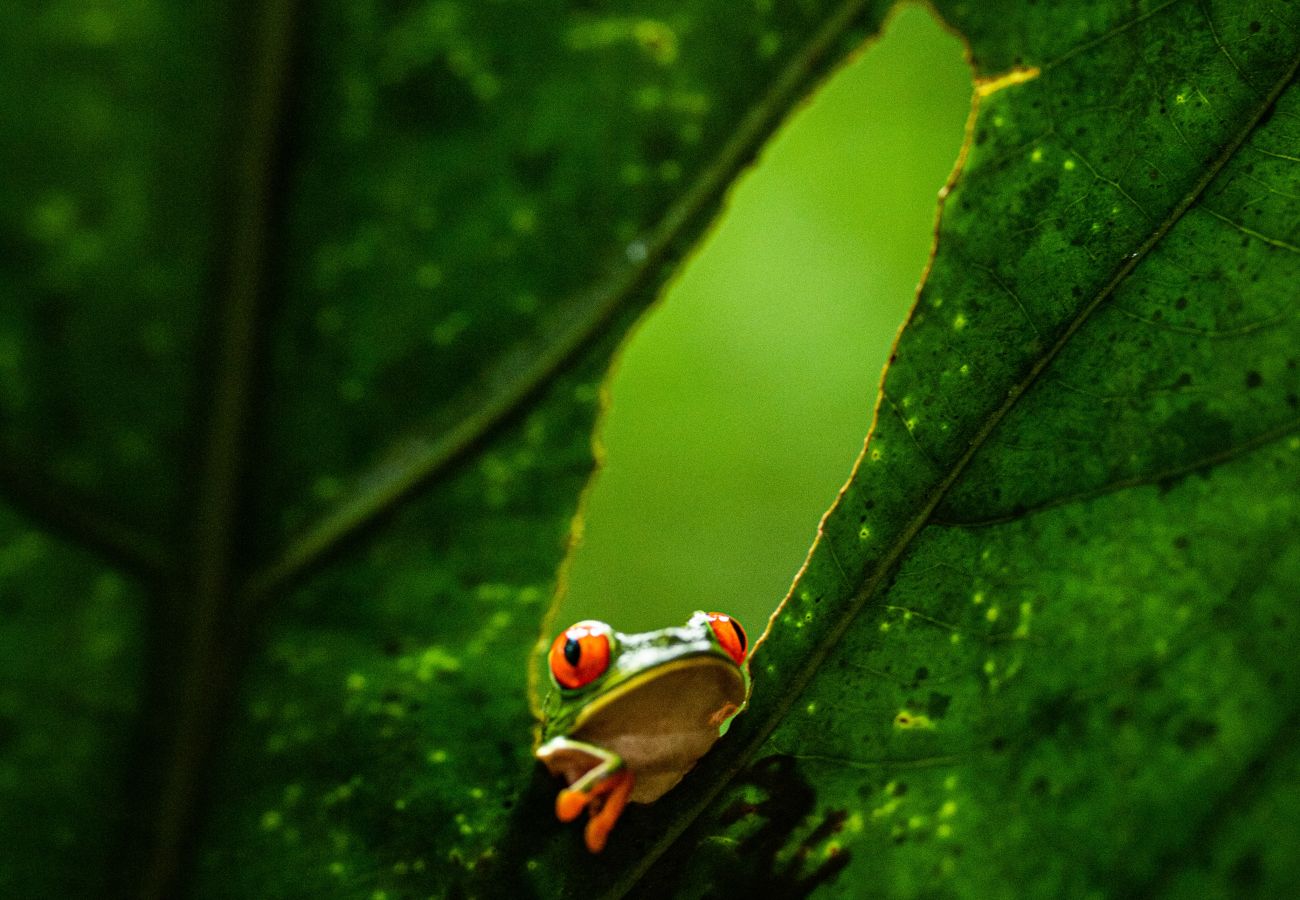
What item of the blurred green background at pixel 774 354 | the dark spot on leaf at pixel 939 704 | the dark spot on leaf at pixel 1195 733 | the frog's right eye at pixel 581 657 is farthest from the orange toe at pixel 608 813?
the blurred green background at pixel 774 354

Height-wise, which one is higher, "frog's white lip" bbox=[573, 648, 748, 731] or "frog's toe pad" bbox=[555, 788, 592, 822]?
"frog's white lip" bbox=[573, 648, 748, 731]

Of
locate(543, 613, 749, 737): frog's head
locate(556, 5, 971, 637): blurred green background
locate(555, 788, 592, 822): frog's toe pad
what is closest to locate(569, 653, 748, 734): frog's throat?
locate(543, 613, 749, 737): frog's head

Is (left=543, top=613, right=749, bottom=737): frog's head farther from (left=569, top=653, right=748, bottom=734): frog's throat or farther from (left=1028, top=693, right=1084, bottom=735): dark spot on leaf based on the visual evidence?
(left=1028, top=693, right=1084, bottom=735): dark spot on leaf

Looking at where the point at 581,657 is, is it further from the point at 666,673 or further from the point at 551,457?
the point at 551,457

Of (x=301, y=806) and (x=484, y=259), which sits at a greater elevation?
(x=484, y=259)

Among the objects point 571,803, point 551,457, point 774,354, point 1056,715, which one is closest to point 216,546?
point 551,457

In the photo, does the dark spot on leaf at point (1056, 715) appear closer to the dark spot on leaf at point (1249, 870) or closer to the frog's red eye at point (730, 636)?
the dark spot on leaf at point (1249, 870)

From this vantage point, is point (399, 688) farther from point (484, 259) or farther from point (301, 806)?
point (484, 259)

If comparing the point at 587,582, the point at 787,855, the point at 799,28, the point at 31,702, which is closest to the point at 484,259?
the point at 799,28
